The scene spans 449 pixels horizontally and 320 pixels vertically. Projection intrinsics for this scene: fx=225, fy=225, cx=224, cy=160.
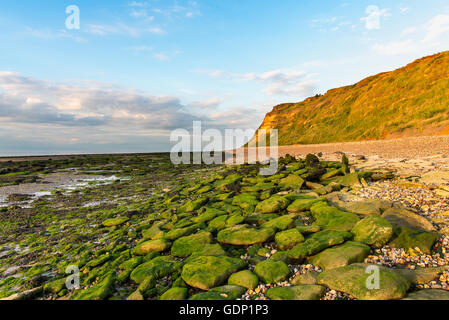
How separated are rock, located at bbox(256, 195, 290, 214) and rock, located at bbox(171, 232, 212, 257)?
219cm

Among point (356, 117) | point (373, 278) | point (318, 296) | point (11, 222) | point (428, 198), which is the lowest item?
point (11, 222)

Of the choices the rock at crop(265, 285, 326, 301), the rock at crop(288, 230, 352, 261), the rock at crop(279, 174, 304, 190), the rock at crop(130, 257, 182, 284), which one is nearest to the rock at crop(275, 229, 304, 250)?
the rock at crop(288, 230, 352, 261)

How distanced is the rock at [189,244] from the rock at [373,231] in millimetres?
3494

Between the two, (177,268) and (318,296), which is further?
(177,268)

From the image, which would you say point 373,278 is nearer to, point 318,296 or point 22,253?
point 318,296

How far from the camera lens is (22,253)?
7.29 m

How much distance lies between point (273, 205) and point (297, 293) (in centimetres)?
418

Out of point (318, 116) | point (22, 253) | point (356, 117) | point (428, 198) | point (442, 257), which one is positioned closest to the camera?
point (442, 257)

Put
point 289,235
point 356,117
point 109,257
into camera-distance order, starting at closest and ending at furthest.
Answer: point 289,235
point 109,257
point 356,117

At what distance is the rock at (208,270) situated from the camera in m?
3.99

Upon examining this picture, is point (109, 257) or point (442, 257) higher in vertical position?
point (442, 257)

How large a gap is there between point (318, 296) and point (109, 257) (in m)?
5.31

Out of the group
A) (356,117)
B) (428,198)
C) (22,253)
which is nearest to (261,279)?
(428,198)

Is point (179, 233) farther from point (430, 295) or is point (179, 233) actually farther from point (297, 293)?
point (430, 295)
